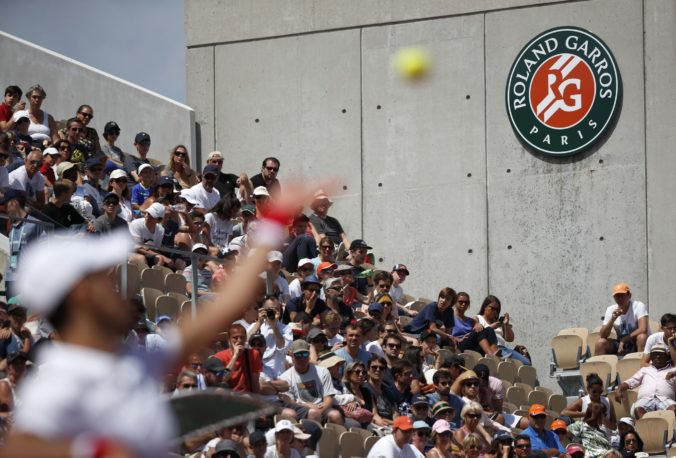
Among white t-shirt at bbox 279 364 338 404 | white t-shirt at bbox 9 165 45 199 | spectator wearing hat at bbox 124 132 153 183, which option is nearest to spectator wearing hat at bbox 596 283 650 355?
spectator wearing hat at bbox 124 132 153 183

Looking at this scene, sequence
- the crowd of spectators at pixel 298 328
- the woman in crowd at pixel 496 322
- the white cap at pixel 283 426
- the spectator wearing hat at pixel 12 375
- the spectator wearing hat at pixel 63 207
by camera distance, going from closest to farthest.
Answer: the spectator wearing hat at pixel 12 375 → the white cap at pixel 283 426 → the crowd of spectators at pixel 298 328 → the spectator wearing hat at pixel 63 207 → the woman in crowd at pixel 496 322

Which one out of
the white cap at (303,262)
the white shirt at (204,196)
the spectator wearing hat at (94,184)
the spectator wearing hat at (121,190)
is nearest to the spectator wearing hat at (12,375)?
the spectator wearing hat at (94,184)

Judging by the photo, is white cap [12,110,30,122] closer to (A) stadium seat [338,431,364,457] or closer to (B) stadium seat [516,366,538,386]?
(A) stadium seat [338,431,364,457]

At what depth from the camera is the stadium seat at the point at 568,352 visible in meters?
17.2

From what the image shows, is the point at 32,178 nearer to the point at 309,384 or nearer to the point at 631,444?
the point at 309,384

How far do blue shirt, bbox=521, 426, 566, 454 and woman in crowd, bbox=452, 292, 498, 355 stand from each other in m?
2.51

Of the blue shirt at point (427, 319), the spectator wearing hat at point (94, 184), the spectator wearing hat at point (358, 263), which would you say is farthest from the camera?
the spectator wearing hat at point (358, 263)

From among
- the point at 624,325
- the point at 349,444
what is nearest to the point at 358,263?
the point at 624,325

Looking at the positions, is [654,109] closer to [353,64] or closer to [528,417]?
[353,64]

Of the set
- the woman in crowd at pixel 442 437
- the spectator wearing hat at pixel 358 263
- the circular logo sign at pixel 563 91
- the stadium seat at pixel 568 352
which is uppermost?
the circular logo sign at pixel 563 91

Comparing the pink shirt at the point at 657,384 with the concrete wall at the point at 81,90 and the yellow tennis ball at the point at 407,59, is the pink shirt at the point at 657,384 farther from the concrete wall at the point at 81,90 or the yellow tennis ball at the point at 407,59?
the concrete wall at the point at 81,90

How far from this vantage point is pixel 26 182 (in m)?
12.2

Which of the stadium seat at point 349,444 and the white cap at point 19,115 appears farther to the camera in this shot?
the white cap at point 19,115

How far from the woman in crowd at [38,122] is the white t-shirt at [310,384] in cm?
438
